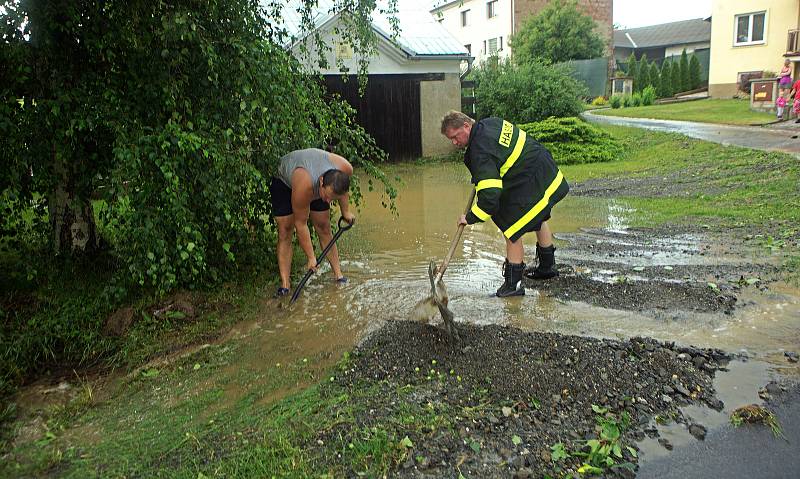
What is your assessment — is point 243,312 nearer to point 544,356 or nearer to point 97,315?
point 97,315

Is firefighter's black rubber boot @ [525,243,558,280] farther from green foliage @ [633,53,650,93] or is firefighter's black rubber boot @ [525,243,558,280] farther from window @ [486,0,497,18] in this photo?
window @ [486,0,497,18]

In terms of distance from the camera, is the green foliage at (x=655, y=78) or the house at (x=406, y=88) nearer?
the house at (x=406, y=88)

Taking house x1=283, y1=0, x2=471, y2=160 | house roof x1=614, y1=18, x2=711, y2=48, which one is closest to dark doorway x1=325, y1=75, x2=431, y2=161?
house x1=283, y1=0, x2=471, y2=160

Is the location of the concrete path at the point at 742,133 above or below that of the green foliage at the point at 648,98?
below

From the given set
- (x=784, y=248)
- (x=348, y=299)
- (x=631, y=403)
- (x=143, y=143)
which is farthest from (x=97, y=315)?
(x=784, y=248)

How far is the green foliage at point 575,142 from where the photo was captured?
14031mm

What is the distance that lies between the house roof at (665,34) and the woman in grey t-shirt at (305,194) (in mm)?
43558

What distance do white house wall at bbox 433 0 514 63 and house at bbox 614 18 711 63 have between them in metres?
10.0

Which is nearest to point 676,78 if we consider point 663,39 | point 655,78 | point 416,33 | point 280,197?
point 655,78

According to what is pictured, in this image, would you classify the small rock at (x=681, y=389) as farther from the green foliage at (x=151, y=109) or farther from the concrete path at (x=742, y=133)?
the concrete path at (x=742, y=133)

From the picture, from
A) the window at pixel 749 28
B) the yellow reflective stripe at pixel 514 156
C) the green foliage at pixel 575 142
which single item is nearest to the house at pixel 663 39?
the window at pixel 749 28

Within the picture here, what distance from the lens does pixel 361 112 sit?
16.0 metres

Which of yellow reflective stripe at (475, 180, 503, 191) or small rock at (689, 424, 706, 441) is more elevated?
yellow reflective stripe at (475, 180, 503, 191)

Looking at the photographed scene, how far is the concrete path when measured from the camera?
1233cm
